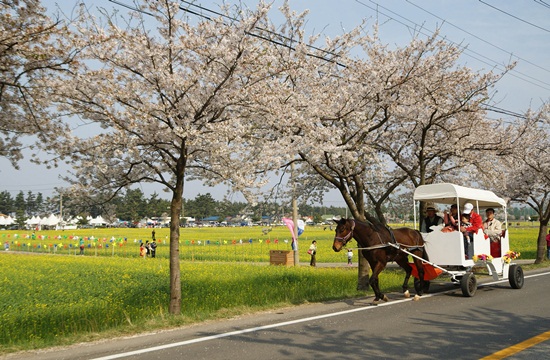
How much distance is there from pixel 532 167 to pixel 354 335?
21483 millimetres

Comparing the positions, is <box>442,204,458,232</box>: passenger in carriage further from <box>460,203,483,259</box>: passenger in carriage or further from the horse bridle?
the horse bridle

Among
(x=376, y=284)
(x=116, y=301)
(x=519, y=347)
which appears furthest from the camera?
(x=116, y=301)

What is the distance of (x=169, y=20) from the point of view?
10.1 meters

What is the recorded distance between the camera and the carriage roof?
12.9m

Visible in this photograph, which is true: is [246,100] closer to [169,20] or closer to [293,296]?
[169,20]

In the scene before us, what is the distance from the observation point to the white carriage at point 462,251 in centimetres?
1273

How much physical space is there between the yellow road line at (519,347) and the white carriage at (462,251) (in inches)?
180

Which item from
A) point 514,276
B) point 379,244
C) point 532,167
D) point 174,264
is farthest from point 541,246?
point 174,264

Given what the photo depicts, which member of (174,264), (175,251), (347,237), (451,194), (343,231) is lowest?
(174,264)

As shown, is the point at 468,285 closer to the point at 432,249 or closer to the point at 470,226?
the point at 432,249

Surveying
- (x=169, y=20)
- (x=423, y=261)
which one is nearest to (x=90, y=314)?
(x=169, y=20)

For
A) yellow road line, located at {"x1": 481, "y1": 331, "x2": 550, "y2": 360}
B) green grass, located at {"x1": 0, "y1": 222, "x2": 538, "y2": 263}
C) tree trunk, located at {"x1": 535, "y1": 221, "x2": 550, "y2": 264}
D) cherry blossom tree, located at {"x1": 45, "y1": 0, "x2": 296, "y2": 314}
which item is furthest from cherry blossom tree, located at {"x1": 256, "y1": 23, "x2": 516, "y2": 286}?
green grass, located at {"x1": 0, "y1": 222, "x2": 538, "y2": 263}

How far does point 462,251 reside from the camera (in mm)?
12648

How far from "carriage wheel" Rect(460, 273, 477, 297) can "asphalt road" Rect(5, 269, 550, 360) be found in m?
0.90
